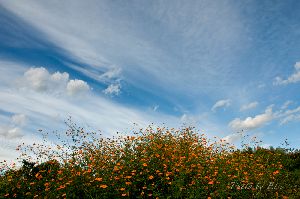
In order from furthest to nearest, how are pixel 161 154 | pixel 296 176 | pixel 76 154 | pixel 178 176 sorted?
1. pixel 296 176
2. pixel 76 154
3. pixel 161 154
4. pixel 178 176

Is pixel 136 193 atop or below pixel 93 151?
below

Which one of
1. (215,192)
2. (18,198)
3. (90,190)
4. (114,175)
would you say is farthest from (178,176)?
(18,198)

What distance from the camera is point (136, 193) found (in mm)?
7672

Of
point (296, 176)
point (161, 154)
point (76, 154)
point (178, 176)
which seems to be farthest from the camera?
point (296, 176)

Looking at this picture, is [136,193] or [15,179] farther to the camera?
[15,179]

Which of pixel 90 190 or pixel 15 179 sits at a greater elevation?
pixel 15 179

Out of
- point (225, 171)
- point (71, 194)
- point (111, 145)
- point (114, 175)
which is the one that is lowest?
point (71, 194)

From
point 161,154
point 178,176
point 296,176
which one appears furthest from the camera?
point 296,176

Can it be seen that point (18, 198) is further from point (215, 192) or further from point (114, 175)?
point (215, 192)

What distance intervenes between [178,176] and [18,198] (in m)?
4.11

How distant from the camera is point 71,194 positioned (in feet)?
25.0

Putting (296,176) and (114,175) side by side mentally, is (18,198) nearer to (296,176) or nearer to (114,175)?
(114,175)

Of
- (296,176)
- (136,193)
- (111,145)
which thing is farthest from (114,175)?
(296,176)

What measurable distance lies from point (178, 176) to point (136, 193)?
1135 mm
